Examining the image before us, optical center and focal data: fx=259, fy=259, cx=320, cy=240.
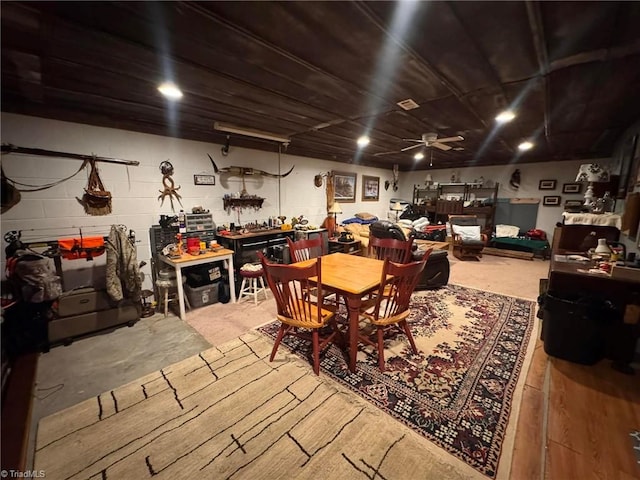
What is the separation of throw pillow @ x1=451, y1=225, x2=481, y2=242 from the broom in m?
6.06

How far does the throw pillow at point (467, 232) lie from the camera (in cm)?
554

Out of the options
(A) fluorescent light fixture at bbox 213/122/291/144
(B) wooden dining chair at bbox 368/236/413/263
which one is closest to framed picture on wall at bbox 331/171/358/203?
(A) fluorescent light fixture at bbox 213/122/291/144

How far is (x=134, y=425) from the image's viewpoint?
1608 millimetres

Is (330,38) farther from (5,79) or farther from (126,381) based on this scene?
(126,381)

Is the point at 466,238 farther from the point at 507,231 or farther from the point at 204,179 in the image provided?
the point at 204,179

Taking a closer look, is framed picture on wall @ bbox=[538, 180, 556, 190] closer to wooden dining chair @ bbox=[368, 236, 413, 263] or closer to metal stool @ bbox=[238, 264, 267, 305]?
wooden dining chair @ bbox=[368, 236, 413, 263]

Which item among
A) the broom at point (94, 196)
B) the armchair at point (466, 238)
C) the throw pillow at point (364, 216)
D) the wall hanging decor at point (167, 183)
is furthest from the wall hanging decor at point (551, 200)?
the broom at point (94, 196)

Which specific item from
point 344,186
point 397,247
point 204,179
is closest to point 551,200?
point 344,186

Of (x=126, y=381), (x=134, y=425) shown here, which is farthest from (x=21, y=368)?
(x=134, y=425)

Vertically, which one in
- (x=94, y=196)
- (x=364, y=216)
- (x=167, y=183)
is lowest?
(x=364, y=216)

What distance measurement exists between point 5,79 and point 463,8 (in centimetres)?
310

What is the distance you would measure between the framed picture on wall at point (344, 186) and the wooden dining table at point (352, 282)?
3.53 meters

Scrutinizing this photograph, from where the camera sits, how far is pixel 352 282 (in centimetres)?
208

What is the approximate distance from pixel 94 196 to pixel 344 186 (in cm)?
453
